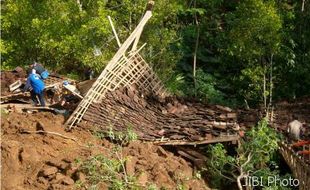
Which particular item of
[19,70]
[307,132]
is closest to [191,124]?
[307,132]

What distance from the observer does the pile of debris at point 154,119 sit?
9133mm

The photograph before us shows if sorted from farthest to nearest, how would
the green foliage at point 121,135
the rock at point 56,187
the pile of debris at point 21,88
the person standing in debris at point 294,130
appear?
the pile of debris at point 21,88 < the person standing in debris at point 294,130 < the green foliage at point 121,135 < the rock at point 56,187

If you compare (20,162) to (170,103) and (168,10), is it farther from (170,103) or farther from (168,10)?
(168,10)

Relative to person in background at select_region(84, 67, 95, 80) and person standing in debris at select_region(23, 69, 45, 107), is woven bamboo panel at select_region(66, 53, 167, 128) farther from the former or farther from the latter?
person in background at select_region(84, 67, 95, 80)

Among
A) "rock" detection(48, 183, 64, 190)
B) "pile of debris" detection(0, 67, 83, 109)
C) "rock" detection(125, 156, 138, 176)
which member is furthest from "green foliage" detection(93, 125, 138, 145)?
"rock" detection(48, 183, 64, 190)

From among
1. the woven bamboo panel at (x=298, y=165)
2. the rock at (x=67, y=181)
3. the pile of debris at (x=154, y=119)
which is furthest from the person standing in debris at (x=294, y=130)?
the rock at (x=67, y=181)

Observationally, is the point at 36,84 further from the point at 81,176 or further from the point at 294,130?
the point at 294,130

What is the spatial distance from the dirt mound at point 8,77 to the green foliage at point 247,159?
5412 millimetres

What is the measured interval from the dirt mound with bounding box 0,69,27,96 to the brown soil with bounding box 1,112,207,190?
3035 mm

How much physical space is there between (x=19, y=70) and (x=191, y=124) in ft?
16.8

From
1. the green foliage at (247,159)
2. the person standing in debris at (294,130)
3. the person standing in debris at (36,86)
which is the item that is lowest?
the green foliage at (247,159)

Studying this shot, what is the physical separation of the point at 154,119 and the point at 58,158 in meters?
2.66

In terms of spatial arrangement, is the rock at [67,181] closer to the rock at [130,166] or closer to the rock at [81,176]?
the rock at [81,176]

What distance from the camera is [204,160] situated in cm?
848
